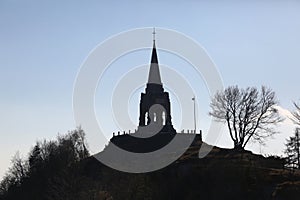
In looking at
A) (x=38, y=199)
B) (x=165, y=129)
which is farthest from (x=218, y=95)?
(x=38, y=199)

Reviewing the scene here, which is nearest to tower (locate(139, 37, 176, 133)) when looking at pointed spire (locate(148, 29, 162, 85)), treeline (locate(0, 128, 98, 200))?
pointed spire (locate(148, 29, 162, 85))

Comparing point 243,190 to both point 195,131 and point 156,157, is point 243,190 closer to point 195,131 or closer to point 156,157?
point 156,157

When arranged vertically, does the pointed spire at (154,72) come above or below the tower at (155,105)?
above

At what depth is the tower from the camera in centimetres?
9612

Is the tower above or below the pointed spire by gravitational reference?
below

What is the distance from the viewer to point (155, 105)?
9781 cm

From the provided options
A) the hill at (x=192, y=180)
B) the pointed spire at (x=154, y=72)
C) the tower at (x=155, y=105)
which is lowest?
the hill at (x=192, y=180)

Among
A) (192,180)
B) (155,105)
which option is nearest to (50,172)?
(155,105)

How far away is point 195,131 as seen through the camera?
91875 millimetres

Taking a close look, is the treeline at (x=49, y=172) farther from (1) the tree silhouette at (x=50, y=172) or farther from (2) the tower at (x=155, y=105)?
(2) the tower at (x=155, y=105)

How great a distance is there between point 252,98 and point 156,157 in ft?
49.8

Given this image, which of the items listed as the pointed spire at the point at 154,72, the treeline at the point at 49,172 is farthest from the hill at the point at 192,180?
the pointed spire at the point at 154,72

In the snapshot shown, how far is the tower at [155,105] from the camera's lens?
96.1 metres

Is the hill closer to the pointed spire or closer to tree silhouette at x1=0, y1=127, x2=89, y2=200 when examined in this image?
tree silhouette at x1=0, y1=127, x2=89, y2=200
